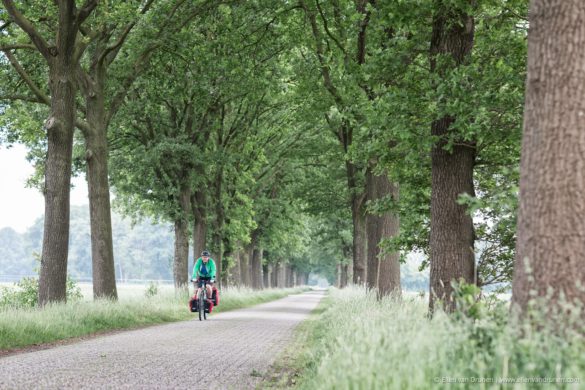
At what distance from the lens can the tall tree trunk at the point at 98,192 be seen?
730 inches

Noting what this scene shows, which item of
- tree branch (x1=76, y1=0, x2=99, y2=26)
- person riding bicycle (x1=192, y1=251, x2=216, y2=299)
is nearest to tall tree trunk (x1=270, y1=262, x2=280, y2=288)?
person riding bicycle (x1=192, y1=251, x2=216, y2=299)

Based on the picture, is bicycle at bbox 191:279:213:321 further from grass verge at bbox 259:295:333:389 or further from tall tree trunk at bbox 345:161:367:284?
tall tree trunk at bbox 345:161:367:284

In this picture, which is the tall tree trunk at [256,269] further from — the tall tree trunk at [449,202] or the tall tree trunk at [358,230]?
the tall tree trunk at [449,202]

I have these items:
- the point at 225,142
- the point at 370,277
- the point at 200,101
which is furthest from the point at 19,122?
the point at 370,277

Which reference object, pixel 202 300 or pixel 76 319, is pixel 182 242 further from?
pixel 76 319

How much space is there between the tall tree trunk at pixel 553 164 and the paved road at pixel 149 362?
377cm

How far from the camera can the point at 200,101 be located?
926 inches

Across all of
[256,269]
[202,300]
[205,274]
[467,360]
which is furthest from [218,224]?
[467,360]

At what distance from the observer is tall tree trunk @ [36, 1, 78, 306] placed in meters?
15.8

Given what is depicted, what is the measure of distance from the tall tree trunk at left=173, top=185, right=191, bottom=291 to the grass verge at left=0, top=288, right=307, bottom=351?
17.3 ft

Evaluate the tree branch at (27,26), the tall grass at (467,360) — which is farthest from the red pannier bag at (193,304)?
the tall grass at (467,360)

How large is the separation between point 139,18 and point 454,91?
1084cm

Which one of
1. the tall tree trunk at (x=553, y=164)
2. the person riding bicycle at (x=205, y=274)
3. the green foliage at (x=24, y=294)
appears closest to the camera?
the tall tree trunk at (x=553, y=164)

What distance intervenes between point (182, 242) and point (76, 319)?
1394 cm
